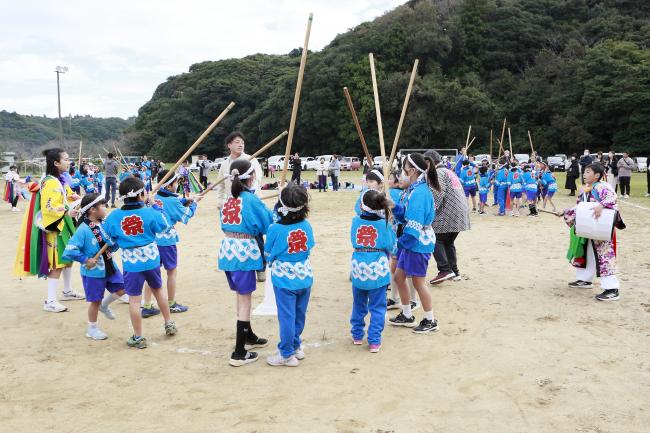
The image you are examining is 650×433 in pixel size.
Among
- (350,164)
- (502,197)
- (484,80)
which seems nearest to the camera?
(502,197)

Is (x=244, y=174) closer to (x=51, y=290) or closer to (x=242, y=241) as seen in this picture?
(x=242, y=241)

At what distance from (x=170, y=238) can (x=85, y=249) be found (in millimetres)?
928

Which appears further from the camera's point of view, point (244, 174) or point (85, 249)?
point (85, 249)

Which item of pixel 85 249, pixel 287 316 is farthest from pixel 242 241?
pixel 85 249

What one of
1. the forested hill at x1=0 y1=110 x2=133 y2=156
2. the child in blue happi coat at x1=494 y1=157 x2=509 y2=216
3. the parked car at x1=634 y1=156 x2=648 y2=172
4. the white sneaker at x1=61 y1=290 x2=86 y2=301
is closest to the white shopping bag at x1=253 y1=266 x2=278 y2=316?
the white sneaker at x1=61 y1=290 x2=86 y2=301

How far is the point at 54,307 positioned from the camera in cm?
620

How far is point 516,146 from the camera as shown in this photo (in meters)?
43.8

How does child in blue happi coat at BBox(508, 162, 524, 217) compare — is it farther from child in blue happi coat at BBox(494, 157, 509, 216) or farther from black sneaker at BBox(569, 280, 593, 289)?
black sneaker at BBox(569, 280, 593, 289)

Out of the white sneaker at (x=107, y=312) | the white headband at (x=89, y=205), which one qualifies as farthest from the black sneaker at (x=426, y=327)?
the white headband at (x=89, y=205)

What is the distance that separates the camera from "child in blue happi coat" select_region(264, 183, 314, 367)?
4.37 m

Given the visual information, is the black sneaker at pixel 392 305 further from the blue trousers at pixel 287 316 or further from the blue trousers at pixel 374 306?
the blue trousers at pixel 287 316

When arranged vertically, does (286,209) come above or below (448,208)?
above

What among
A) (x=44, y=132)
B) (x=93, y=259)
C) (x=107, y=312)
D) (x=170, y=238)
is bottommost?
(x=107, y=312)

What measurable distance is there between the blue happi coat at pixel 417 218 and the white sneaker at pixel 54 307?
4016mm
